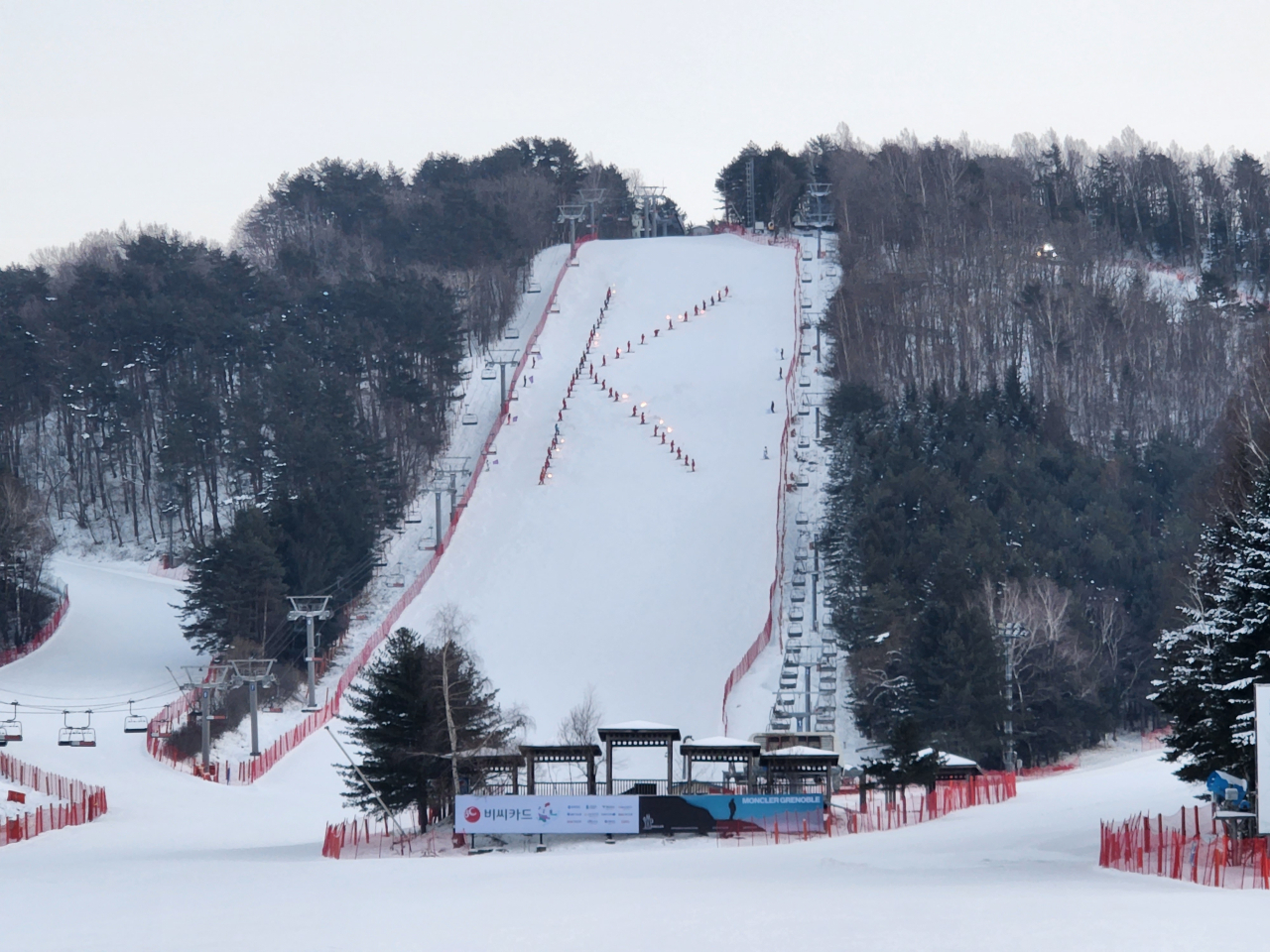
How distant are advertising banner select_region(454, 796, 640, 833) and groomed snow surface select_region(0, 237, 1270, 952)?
1.42 ft

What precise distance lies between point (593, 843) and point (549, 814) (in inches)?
36.2

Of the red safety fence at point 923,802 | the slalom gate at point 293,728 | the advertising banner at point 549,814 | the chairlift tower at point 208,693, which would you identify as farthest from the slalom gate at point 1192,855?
the chairlift tower at point 208,693

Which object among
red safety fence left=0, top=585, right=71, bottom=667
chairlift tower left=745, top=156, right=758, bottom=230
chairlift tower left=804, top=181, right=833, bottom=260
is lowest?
red safety fence left=0, top=585, right=71, bottom=667

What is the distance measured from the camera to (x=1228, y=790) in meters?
22.1

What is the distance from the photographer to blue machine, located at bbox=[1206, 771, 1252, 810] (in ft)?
72.5

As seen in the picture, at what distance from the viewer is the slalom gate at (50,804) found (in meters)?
32.2

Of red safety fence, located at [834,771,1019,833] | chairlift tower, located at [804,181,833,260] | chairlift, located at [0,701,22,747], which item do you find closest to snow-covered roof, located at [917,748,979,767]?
red safety fence, located at [834,771,1019,833]

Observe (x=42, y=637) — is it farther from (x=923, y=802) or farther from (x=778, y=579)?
(x=923, y=802)

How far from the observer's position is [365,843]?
30266 millimetres

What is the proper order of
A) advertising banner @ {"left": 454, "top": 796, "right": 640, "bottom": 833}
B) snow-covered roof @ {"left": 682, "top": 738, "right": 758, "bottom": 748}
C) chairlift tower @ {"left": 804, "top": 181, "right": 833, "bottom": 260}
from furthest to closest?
chairlift tower @ {"left": 804, "top": 181, "right": 833, "bottom": 260} < snow-covered roof @ {"left": 682, "top": 738, "right": 758, "bottom": 748} < advertising banner @ {"left": 454, "top": 796, "right": 640, "bottom": 833}

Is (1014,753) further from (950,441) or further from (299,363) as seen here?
(299,363)

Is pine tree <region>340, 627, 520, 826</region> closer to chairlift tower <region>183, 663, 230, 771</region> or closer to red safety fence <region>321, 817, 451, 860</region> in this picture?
red safety fence <region>321, 817, 451, 860</region>

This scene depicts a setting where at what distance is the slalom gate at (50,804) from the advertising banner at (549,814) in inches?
353

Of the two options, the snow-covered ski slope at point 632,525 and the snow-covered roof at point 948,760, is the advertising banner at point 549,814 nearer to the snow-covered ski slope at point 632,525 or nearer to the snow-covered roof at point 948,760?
the snow-covered roof at point 948,760
